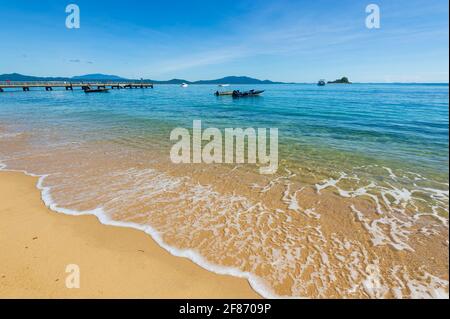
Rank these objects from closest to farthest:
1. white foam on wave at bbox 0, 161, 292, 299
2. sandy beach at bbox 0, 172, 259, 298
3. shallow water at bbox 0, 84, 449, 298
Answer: sandy beach at bbox 0, 172, 259, 298 < white foam on wave at bbox 0, 161, 292, 299 < shallow water at bbox 0, 84, 449, 298

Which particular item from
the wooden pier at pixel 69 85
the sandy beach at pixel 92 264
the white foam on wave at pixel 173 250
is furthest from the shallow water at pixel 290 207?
the wooden pier at pixel 69 85

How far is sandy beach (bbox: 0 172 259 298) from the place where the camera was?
395cm

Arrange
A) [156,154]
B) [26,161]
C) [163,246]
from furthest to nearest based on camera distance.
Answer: [156,154]
[26,161]
[163,246]

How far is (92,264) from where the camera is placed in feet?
14.9

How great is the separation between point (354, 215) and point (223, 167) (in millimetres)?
5633

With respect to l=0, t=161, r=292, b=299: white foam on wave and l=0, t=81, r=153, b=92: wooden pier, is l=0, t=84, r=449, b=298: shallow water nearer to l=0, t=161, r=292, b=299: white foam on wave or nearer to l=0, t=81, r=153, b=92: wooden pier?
l=0, t=161, r=292, b=299: white foam on wave

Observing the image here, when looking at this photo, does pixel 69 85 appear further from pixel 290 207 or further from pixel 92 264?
pixel 290 207

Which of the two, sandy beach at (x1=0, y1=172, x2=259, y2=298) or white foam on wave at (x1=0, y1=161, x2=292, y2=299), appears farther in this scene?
white foam on wave at (x1=0, y1=161, x2=292, y2=299)

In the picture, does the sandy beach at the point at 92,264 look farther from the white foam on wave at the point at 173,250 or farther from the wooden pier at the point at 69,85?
the wooden pier at the point at 69,85

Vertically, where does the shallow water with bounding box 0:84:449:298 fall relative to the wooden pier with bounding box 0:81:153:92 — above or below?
below

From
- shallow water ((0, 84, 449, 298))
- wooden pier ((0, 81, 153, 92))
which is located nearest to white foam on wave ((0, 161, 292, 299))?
shallow water ((0, 84, 449, 298))

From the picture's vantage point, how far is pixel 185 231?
5.69 metres

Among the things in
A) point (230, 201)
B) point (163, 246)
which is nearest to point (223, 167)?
point (230, 201)
